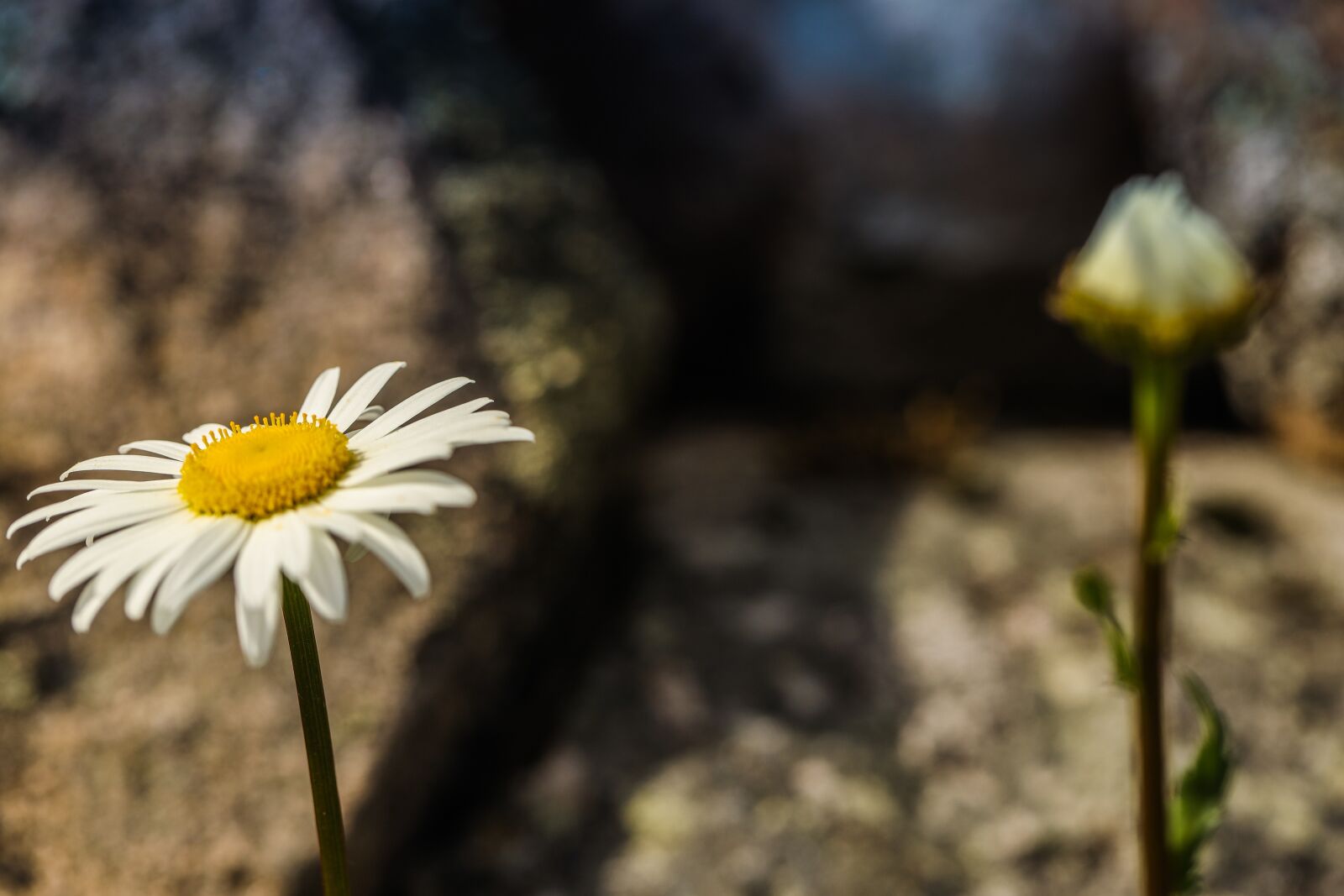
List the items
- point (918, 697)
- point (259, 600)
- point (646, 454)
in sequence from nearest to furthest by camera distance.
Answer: point (259, 600), point (918, 697), point (646, 454)

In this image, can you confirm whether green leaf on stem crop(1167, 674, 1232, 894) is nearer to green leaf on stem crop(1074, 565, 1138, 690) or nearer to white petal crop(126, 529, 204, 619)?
green leaf on stem crop(1074, 565, 1138, 690)

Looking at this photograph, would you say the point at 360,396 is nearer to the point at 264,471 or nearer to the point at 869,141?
the point at 264,471

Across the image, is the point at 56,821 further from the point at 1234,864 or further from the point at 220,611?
the point at 1234,864

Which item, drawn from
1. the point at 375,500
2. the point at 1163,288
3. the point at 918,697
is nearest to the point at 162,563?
the point at 375,500

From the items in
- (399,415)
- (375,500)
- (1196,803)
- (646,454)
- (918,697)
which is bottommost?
(1196,803)

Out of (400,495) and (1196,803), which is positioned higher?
(400,495)

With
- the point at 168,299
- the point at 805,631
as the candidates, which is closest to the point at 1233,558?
the point at 805,631
